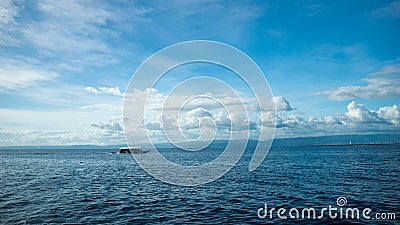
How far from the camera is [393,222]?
26.2 metres

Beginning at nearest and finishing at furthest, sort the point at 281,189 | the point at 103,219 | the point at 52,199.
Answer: the point at 103,219 < the point at 52,199 < the point at 281,189

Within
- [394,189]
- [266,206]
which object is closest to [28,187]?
[266,206]

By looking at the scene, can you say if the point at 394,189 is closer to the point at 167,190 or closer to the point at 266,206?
the point at 266,206

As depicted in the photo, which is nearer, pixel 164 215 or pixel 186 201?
pixel 164 215

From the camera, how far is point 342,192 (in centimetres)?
4100

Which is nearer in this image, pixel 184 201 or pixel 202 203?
pixel 202 203

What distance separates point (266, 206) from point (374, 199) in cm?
1423

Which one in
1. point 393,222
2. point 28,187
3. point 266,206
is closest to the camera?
point 393,222

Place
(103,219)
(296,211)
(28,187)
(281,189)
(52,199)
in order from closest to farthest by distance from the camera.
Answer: (103,219) → (296,211) → (52,199) → (281,189) → (28,187)

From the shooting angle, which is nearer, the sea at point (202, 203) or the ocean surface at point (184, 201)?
the sea at point (202, 203)

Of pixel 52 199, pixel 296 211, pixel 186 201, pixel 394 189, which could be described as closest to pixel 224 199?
pixel 186 201

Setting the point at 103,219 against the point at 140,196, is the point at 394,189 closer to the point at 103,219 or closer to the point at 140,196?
the point at 140,196

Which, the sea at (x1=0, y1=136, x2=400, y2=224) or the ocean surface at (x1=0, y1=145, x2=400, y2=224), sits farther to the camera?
the ocean surface at (x1=0, y1=145, x2=400, y2=224)

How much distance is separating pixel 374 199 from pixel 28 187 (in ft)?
172
